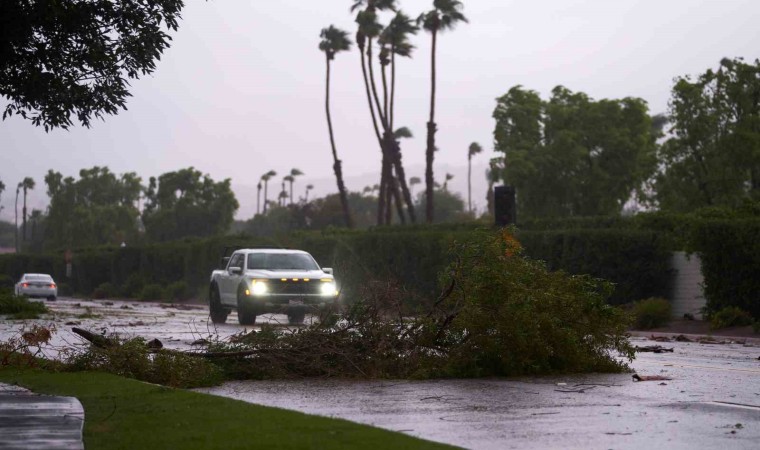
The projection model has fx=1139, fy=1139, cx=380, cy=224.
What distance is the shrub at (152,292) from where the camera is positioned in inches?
2444

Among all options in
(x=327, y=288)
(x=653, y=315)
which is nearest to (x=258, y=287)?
(x=327, y=288)

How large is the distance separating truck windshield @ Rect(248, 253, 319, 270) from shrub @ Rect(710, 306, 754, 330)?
31.9 feet

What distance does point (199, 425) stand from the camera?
9000mm

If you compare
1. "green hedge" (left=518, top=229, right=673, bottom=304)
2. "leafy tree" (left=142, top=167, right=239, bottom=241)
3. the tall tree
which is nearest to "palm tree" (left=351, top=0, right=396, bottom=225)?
the tall tree

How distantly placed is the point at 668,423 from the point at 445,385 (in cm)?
387

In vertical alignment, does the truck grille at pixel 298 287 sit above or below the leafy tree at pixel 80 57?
below

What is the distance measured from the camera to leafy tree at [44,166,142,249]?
133500mm

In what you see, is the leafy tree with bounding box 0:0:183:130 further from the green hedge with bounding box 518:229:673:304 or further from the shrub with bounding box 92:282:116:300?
the shrub with bounding box 92:282:116:300

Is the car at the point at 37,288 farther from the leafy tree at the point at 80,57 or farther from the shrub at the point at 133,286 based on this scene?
the leafy tree at the point at 80,57

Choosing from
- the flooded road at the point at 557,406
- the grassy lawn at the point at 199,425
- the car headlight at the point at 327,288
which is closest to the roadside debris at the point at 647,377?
the flooded road at the point at 557,406

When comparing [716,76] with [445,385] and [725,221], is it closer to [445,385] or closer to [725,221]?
[725,221]

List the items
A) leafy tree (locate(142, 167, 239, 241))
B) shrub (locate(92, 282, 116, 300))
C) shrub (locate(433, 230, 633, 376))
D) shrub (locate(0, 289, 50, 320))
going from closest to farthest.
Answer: shrub (locate(433, 230, 633, 376)), shrub (locate(0, 289, 50, 320)), shrub (locate(92, 282, 116, 300)), leafy tree (locate(142, 167, 239, 241))

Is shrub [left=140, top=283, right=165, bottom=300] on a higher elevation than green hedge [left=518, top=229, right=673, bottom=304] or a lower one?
lower

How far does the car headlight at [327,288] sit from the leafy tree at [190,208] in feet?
321
